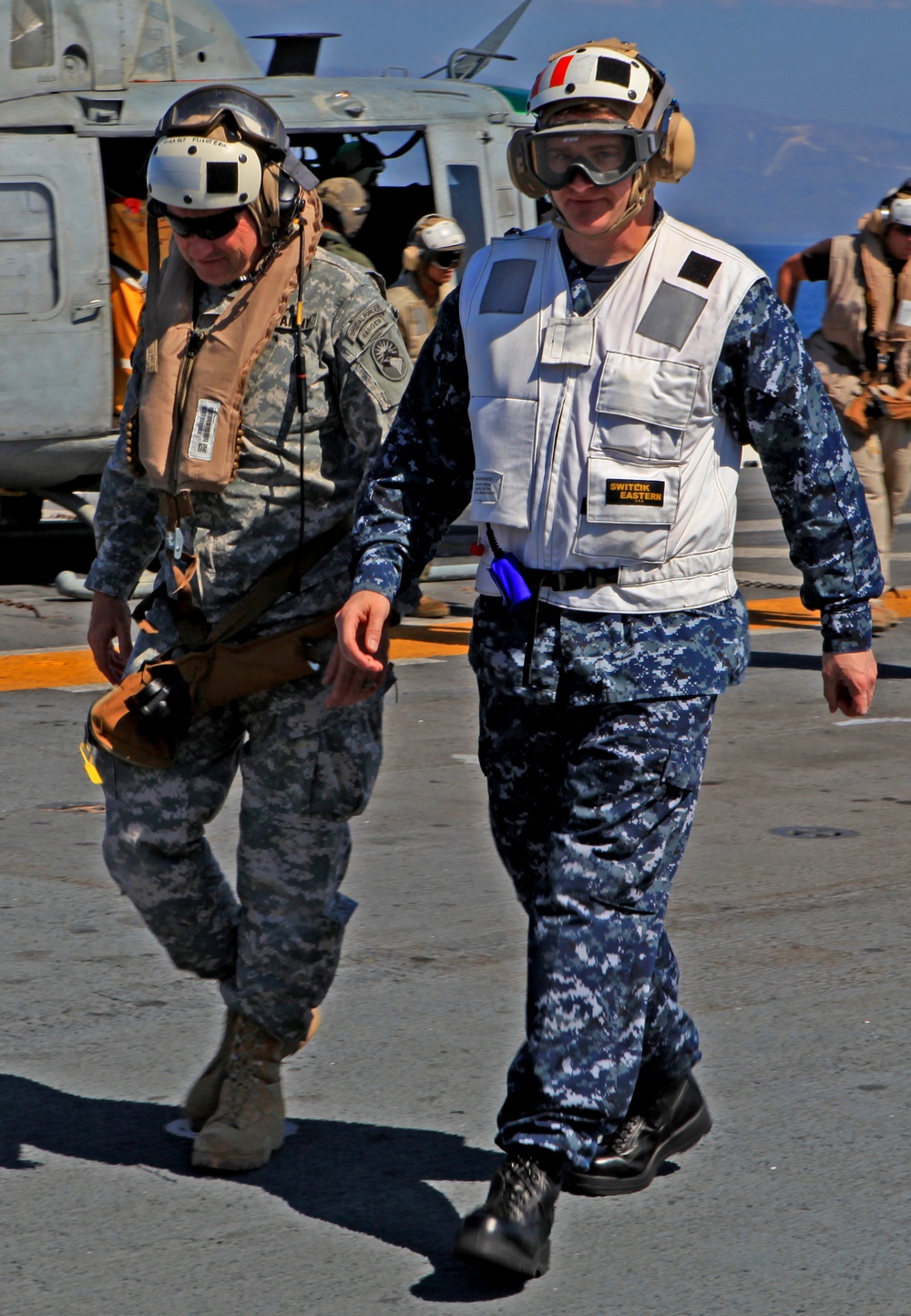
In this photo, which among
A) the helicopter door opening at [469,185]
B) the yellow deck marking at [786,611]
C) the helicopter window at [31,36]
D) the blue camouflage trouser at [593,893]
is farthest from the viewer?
the helicopter door opening at [469,185]

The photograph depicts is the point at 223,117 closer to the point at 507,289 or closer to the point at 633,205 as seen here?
the point at 507,289

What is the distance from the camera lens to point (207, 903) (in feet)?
11.6

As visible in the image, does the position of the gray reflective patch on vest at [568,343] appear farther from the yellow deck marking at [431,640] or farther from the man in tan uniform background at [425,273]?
the man in tan uniform background at [425,273]

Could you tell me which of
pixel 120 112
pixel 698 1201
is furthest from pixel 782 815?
pixel 120 112

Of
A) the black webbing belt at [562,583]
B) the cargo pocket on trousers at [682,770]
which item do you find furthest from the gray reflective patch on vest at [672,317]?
the cargo pocket on trousers at [682,770]

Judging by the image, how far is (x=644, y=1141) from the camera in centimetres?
344

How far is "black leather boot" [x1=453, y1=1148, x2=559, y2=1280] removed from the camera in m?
2.98

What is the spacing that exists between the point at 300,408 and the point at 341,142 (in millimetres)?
10295

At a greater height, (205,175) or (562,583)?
(205,175)

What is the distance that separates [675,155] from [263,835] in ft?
4.60

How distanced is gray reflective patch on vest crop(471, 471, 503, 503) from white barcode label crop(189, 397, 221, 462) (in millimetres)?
518

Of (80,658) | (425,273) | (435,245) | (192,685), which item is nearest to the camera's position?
(192,685)

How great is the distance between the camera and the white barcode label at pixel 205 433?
11.3ft

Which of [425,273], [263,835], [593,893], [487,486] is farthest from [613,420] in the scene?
[425,273]
